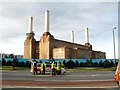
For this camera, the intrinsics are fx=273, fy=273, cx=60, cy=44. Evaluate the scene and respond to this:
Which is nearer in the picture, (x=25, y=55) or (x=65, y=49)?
(x=65, y=49)

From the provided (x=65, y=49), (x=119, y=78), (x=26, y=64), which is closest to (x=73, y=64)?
(x=26, y=64)

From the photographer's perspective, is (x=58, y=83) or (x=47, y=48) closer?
(x=58, y=83)

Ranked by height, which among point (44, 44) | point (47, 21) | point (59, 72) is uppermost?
point (47, 21)

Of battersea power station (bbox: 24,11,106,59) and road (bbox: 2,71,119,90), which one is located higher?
battersea power station (bbox: 24,11,106,59)

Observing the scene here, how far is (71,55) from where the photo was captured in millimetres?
106375

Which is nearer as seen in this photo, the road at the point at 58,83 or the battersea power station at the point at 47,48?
the road at the point at 58,83

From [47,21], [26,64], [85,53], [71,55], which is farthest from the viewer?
[85,53]

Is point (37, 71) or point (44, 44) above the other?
point (44, 44)

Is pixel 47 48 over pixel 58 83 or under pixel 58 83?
over

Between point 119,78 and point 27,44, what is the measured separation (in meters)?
96.0

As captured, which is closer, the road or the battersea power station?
the road

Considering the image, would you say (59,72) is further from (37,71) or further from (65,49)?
(65,49)

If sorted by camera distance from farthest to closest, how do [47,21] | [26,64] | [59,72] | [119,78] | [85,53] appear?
1. [85,53]
2. [47,21]
3. [26,64]
4. [59,72]
5. [119,78]

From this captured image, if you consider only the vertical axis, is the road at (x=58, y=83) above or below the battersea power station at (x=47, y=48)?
below
